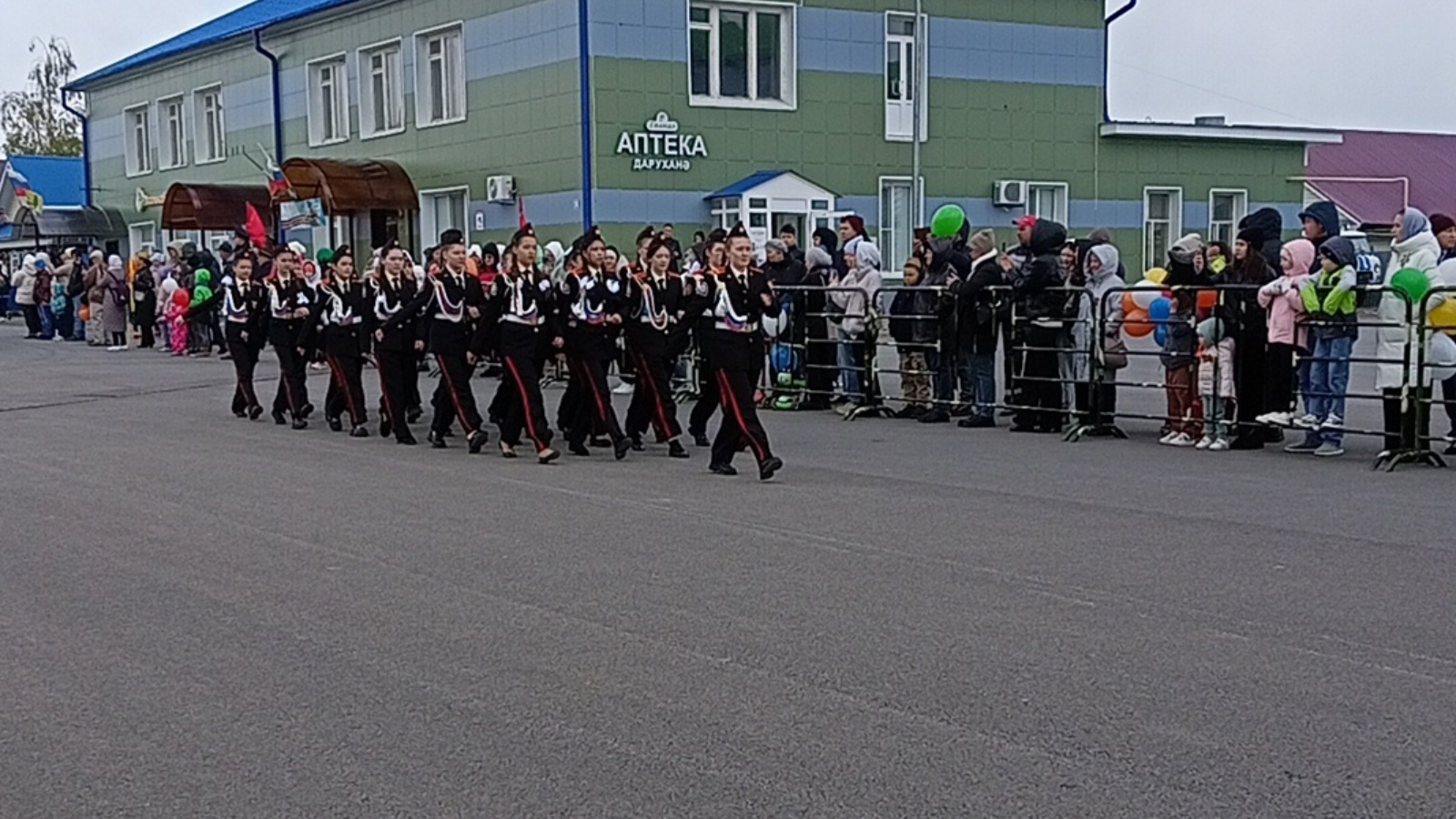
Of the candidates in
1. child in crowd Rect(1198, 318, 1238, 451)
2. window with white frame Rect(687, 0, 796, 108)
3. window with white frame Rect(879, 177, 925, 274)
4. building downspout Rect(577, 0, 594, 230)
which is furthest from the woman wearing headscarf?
child in crowd Rect(1198, 318, 1238, 451)

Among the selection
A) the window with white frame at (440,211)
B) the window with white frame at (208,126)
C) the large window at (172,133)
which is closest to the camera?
the window with white frame at (440,211)

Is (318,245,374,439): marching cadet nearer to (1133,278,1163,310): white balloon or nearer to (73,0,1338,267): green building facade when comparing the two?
(1133,278,1163,310): white balloon

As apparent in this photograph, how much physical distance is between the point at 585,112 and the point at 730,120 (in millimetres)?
2879

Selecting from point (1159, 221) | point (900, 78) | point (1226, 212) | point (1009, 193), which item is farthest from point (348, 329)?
point (1226, 212)

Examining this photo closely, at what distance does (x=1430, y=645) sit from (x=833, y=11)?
78.9 ft

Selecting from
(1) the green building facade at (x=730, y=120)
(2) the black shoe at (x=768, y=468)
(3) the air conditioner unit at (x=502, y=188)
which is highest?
(1) the green building facade at (x=730, y=120)

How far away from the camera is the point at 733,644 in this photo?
7148mm

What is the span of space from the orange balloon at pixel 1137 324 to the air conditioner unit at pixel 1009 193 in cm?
1732

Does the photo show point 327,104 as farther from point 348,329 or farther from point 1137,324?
point 1137,324

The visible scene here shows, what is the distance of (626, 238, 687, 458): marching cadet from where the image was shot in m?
14.0

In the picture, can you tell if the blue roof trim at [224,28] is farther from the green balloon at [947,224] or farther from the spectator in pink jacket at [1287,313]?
the spectator in pink jacket at [1287,313]

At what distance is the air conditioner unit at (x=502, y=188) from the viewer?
28.8 m

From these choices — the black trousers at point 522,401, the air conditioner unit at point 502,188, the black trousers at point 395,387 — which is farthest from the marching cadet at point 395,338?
the air conditioner unit at point 502,188

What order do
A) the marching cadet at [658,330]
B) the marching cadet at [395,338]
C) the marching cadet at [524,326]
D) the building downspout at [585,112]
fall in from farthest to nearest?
the building downspout at [585,112] < the marching cadet at [395,338] < the marching cadet at [658,330] < the marching cadet at [524,326]
